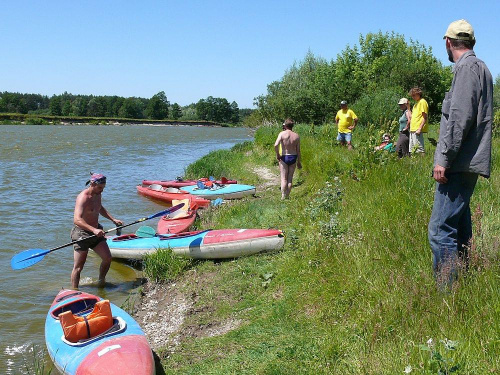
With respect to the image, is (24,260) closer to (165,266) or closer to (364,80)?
(165,266)

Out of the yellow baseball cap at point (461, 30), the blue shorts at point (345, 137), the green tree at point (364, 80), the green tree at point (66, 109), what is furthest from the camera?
the green tree at point (66, 109)

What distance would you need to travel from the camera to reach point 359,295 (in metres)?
4.32

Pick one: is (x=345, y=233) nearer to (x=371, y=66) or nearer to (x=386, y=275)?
(x=386, y=275)

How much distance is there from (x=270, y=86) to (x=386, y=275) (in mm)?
50372

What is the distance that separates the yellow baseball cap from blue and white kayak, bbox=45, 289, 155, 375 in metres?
3.68

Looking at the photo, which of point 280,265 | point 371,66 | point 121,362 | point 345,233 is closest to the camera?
point 121,362

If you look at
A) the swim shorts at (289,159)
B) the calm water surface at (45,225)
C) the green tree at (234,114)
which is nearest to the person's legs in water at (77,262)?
the calm water surface at (45,225)

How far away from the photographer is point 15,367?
5270 mm

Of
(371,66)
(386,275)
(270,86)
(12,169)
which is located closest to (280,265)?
(386,275)

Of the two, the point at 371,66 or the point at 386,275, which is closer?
the point at 386,275

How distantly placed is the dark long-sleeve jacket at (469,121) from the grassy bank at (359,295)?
69 centimetres

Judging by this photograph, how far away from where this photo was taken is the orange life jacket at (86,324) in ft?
16.1

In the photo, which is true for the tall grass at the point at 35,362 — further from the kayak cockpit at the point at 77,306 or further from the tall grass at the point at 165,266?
the tall grass at the point at 165,266

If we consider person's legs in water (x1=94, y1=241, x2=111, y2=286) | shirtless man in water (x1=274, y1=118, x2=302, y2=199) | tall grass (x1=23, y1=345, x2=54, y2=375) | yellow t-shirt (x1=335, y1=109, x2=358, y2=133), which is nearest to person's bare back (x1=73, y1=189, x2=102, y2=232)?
person's legs in water (x1=94, y1=241, x2=111, y2=286)
